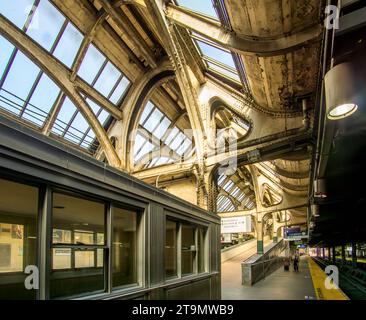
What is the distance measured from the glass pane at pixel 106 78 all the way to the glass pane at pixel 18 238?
18151 mm

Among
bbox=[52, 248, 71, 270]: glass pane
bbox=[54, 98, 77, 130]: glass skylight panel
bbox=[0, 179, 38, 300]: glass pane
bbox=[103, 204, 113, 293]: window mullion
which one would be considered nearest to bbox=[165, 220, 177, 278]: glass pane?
bbox=[103, 204, 113, 293]: window mullion

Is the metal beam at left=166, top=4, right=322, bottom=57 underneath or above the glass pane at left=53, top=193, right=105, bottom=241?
above

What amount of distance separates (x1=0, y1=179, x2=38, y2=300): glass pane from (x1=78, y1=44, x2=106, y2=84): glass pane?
17.0m

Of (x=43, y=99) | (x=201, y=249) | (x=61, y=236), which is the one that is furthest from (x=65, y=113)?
(x=61, y=236)

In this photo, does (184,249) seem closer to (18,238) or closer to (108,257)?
(108,257)

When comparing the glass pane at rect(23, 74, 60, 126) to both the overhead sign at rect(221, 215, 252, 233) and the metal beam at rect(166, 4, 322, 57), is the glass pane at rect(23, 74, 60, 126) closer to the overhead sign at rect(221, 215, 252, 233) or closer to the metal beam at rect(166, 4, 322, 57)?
the metal beam at rect(166, 4, 322, 57)

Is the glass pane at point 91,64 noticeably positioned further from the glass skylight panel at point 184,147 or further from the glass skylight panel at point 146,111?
the glass skylight panel at point 184,147

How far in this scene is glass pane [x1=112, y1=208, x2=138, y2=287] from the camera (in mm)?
4579

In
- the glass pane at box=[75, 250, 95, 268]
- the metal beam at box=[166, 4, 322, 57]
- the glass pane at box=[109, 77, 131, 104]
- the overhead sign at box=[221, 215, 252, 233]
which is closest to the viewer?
the glass pane at box=[75, 250, 95, 268]

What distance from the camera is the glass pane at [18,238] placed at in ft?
10.7

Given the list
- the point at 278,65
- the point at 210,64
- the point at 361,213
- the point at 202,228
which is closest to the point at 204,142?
the point at 210,64

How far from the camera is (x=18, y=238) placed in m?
3.36

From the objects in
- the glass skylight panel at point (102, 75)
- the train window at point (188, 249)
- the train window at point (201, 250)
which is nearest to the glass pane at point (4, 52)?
the glass skylight panel at point (102, 75)

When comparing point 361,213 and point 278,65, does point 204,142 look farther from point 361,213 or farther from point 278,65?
point 361,213
